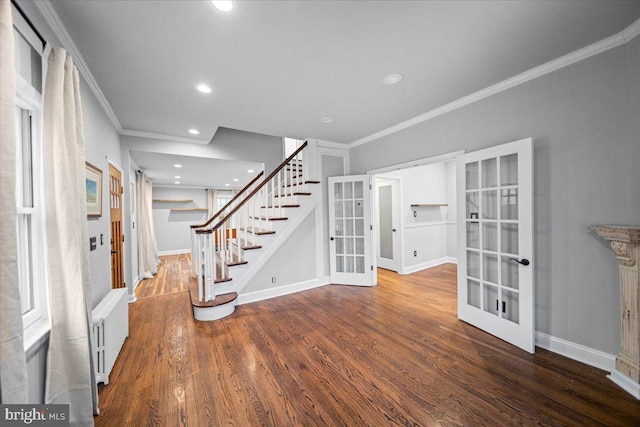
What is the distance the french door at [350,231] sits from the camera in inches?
162

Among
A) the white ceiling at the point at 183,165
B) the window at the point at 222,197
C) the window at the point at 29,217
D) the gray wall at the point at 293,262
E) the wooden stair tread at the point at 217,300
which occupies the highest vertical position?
the white ceiling at the point at 183,165

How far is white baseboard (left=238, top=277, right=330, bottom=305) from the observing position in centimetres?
348

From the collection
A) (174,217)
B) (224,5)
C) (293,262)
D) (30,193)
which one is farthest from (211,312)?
(174,217)

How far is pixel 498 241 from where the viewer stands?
2.37 meters

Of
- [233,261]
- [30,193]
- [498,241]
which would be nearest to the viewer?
[30,193]

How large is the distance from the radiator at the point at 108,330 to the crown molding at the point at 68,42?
2.07 m

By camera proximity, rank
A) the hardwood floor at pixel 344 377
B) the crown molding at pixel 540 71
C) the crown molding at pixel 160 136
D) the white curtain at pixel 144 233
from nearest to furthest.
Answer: the hardwood floor at pixel 344 377
the crown molding at pixel 540 71
the crown molding at pixel 160 136
the white curtain at pixel 144 233

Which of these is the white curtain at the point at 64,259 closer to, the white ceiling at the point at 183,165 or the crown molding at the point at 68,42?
the crown molding at the point at 68,42

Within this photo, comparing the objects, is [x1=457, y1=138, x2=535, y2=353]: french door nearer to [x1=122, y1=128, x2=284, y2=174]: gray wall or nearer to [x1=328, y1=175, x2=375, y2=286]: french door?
[x1=328, y1=175, x2=375, y2=286]: french door

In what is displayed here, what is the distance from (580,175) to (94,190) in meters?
4.45

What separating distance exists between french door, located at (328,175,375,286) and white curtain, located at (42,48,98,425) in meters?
3.27

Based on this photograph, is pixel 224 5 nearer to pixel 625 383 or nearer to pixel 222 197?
pixel 625 383

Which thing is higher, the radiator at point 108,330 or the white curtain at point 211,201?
the white curtain at point 211,201

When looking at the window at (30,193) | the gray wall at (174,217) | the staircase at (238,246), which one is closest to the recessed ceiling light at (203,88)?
the window at (30,193)
